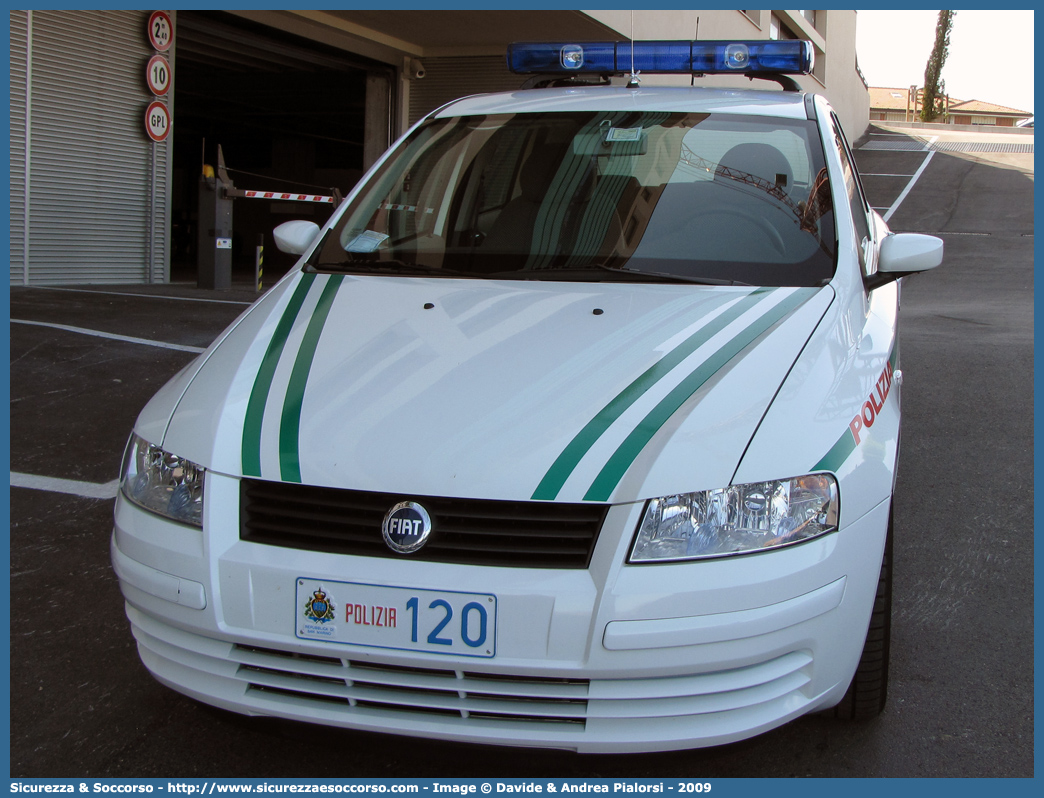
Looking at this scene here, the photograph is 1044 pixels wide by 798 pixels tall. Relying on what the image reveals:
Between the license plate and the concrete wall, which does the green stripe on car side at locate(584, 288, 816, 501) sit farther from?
the concrete wall

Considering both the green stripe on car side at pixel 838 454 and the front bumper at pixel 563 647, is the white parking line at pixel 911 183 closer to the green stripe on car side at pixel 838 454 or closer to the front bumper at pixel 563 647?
the green stripe on car side at pixel 838 454

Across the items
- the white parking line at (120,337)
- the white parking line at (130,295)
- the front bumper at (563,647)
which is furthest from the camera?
the white parking line at (130,295)

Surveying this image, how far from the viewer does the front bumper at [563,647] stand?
1.92 metres

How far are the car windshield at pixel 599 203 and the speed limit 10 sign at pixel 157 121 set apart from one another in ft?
34.7

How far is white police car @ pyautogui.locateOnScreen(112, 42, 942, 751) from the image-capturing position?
76.4 inches

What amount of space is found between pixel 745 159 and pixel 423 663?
6.94ft

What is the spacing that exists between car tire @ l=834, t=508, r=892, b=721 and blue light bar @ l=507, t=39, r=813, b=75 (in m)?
2.42

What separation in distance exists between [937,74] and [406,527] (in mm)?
60196

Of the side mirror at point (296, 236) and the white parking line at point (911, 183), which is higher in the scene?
the white parking line at point (911, 183)

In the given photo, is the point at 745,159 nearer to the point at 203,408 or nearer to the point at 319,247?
the point at 319,247

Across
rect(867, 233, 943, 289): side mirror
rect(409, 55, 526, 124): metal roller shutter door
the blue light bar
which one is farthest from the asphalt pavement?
rect(409, 55, 526, 124): metal roller shutter door

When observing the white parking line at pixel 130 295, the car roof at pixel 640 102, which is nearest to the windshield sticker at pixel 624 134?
the car roof at pixel 640 102

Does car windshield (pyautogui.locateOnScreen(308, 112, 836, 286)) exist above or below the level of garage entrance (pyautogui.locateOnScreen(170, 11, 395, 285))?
below

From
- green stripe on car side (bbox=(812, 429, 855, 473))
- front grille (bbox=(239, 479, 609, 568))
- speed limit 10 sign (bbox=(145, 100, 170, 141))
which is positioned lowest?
front grille (bbox=(239, 479, 609, 568))
